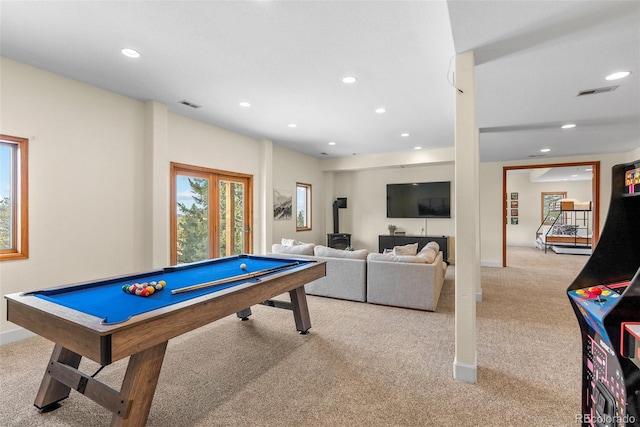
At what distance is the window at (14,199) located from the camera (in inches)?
118

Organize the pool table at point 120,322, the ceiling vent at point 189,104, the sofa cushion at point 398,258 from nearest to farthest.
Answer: the pool table at point 120,322 → the sofa cushion at point 398,258 → the ceiling vent at point 189,104

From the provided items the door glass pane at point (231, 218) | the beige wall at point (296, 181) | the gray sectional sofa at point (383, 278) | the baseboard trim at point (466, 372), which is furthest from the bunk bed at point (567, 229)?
the door glass pane at point (231, 218)

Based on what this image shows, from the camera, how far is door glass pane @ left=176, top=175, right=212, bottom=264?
4750 millimetres

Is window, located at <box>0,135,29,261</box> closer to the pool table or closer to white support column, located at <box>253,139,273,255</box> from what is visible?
the pool table

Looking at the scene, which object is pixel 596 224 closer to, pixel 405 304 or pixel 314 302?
pixel 405 304

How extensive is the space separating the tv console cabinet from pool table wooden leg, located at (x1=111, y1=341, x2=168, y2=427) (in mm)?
6533

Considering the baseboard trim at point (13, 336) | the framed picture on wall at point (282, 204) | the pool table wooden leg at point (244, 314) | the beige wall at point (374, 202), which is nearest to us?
the baseboard trim at point (13, 336)

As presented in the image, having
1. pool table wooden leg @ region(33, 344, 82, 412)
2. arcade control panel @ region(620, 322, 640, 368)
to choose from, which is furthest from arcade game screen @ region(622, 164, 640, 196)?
pool table wooden leg @ region(33, 344, 82, 412)

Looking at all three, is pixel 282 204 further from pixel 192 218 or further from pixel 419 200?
pixel 419 200

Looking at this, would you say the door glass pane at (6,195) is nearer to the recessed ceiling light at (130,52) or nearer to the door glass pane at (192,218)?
the recessed ceiling light at (130,52)

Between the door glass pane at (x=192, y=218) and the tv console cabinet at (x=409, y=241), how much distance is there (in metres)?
4.50

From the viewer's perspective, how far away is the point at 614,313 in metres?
1.10

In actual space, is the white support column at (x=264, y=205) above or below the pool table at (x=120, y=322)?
above

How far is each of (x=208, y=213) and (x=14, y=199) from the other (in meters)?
2.45
